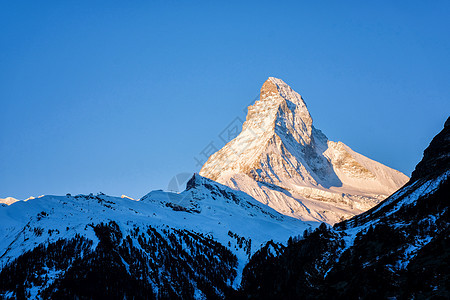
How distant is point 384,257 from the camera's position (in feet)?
372

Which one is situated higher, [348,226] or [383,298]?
[348,226]

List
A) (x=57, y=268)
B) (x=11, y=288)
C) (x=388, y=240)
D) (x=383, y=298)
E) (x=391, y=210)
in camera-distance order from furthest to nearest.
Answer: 1. (x=57, y=268)
2. (x=11, y=288)
3. (x=391, y=210)
4. (x=388, y=240)
5. (x=383, y=298)

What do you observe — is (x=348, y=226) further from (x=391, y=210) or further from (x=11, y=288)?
(x=11, y=288)

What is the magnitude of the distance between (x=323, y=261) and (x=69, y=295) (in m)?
97.1

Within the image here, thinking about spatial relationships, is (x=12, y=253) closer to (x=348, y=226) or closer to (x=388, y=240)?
(x=348, y=226)

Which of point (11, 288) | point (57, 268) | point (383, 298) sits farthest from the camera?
point (57, 268)

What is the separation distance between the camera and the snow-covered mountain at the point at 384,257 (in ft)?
318

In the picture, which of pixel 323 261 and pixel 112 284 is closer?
pixel 323 261

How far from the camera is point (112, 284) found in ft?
618

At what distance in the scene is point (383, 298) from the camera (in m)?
→ 96.9

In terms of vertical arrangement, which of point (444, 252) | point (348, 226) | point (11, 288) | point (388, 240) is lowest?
→ point (444, 252)

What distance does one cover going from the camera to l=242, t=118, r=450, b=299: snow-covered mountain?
97000mm

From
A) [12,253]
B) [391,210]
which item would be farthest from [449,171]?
[12,253]

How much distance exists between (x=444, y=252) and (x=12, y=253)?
167540 mm
